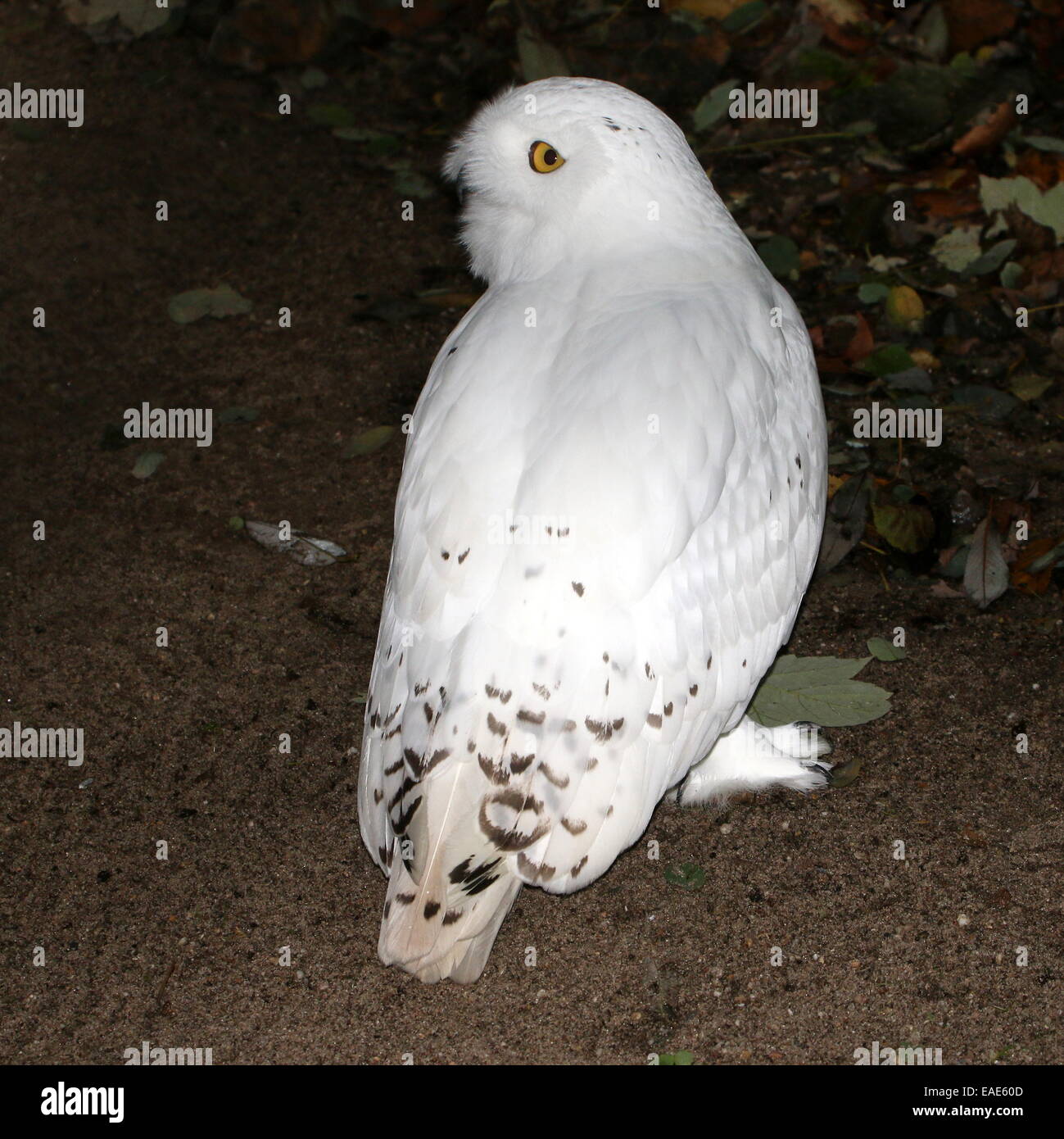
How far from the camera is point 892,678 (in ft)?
11.0

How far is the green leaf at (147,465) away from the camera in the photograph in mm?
4109

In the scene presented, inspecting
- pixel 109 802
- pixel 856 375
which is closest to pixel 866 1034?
pixel 109 802

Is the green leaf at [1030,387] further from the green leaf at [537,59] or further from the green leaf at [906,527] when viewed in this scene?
the green leaf at [537,59]

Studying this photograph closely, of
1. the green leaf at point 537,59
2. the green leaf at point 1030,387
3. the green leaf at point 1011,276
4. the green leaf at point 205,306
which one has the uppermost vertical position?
the green leaf at point 537,59

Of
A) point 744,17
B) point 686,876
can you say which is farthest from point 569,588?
point 744,17

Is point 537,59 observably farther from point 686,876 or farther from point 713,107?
point 686,876

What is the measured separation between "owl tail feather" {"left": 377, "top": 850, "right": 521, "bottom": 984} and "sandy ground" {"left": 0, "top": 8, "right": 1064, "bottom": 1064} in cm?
26

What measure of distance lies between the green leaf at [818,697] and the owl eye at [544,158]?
141cm

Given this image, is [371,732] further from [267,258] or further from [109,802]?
[267,258]

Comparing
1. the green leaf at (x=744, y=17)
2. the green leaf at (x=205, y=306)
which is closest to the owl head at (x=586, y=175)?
the green leaf at (x=205, y=306)

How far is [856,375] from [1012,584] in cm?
104

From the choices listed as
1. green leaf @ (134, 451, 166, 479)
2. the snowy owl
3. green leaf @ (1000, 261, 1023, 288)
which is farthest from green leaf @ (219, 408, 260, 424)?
green leaf @ (1000, 261, 1023, 288)

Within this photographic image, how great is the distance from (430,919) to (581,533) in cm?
82

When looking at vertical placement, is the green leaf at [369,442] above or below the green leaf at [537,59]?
below
